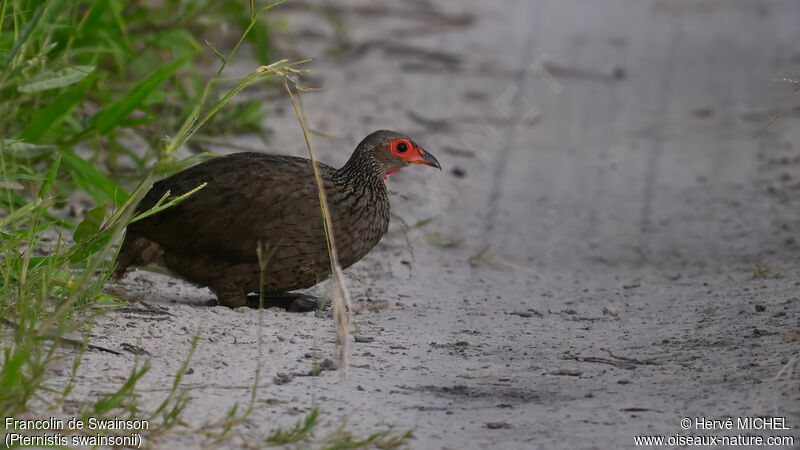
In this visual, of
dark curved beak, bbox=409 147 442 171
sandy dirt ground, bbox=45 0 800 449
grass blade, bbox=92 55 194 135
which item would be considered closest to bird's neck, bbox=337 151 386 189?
dark curved beak, bbox=409 147 442 171

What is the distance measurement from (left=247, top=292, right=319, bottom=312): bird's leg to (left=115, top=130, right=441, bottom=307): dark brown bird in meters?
0.07

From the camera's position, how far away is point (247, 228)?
14.2ft

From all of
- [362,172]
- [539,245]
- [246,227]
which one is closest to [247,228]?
[246,227]

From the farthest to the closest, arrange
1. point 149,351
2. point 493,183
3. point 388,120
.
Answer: point 388,120 < point 493,183 < point 149,351

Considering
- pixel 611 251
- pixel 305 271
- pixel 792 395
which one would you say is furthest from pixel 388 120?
pixel 792 395

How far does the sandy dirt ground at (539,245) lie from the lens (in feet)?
11.0

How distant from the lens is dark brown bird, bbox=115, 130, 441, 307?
4344mm

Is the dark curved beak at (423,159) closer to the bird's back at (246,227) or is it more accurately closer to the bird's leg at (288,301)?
the bird's back at (246,227)

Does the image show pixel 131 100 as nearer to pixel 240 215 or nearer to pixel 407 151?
pixel 240 215

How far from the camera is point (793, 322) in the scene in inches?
152

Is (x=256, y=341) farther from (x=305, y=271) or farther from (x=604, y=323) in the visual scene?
(x=604, y=323)

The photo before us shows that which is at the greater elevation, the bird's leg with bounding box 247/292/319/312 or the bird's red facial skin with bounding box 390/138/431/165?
the bird's red facial skin with bounding box 390/138/431/165

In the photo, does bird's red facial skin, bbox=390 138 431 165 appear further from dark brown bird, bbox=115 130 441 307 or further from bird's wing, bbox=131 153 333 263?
bird's wing, bbox=131 153 333 263

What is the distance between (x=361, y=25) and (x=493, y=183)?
11.3ft
